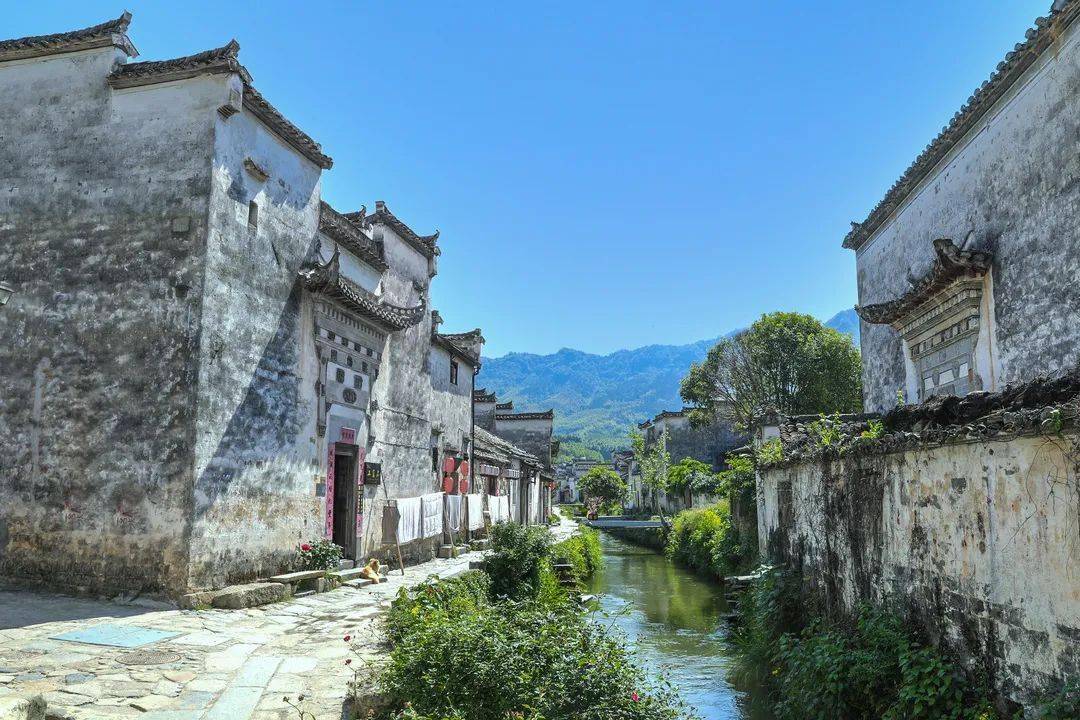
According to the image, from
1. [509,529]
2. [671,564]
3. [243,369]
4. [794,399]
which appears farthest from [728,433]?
[243,369]

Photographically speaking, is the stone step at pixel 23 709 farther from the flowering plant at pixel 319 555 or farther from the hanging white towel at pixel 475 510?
the hanging white towel at pixel 475 510

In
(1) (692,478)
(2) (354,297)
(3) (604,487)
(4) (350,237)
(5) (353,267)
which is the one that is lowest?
(3) (604,487)

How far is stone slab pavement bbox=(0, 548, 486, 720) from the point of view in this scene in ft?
20.7

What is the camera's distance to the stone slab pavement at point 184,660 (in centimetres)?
632

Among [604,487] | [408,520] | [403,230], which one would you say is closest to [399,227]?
[403,230]

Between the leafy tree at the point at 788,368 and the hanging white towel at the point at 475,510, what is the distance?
1214 cm

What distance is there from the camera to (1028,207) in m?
10.4

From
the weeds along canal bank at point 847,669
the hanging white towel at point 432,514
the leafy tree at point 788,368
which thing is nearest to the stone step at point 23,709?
the weeds along canal bank at point 847,669

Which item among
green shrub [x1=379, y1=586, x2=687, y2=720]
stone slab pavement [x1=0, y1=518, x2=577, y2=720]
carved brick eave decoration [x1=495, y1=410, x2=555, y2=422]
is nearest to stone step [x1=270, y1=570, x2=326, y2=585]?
stone slab pavement [x1=0, y1=518, x2=577, y2=720]

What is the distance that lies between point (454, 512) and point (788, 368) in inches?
752

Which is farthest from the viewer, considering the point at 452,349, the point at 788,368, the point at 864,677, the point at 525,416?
the point at 525,416

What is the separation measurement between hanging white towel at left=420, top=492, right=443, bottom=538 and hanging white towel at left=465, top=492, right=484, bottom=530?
3.28 meters

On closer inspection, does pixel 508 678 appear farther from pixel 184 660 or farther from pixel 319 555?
pixel 319 555

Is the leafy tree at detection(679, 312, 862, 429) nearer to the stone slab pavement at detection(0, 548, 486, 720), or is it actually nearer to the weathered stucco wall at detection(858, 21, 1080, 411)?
the weathered stucco wall at detection(858, 21, 1080, 411)
